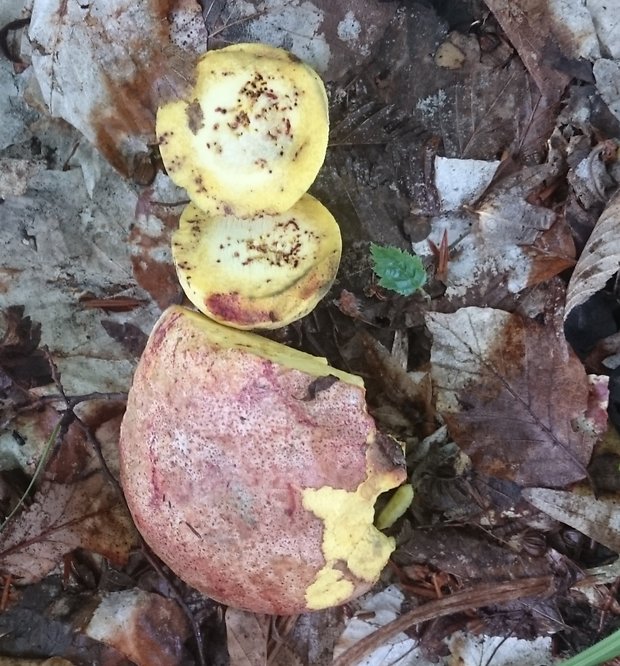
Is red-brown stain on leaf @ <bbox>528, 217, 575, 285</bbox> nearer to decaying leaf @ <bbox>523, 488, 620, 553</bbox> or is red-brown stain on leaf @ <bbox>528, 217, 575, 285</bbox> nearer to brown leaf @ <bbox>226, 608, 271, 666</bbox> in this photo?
decaying leaf @ <bbox>523, 488, 620, 553</bbox>

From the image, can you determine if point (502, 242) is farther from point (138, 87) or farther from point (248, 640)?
point (248, 640)

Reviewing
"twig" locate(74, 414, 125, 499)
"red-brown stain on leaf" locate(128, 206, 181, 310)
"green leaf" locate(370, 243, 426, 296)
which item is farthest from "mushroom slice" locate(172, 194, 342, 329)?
"twig" locate(74, 414, 125, 499)

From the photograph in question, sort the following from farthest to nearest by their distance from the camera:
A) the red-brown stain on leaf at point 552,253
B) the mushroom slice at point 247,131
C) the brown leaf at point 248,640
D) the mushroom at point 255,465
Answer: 1. the brown leaf at point 248,640
2. the red-brown stain on leaf at point 552,253
3. the mushroom slice at point 247,131
4. the mushroom at point 255,465

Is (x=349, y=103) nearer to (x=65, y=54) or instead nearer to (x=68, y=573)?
(x=65, y=54)

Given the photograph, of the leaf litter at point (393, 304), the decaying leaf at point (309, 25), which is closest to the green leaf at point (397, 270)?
the leaf litter at point (393, 304)

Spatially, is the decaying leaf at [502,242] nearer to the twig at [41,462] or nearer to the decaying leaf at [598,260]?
the decaying leaf at [598,260]

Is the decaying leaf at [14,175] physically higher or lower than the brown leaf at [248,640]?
higher

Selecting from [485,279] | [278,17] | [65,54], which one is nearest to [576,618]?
[485,279]
